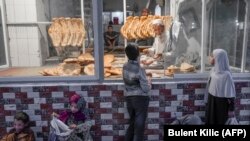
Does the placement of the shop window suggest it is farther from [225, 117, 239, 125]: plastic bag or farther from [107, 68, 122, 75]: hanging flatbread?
[225, 117, 239, 125]: plastic bag

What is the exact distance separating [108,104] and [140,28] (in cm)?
138

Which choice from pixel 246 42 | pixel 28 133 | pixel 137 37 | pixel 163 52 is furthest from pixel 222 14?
pixel 28 133

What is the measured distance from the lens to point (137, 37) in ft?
15.3

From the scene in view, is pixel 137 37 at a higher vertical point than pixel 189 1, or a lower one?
lower

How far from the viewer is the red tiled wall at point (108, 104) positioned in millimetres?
3977

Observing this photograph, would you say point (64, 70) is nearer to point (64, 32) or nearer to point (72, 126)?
point (64, 32)

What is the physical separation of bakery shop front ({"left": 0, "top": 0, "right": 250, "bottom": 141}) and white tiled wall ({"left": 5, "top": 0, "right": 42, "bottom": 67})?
1 centimetres

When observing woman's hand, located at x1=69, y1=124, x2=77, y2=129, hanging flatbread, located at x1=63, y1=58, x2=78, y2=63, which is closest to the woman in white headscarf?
woman's hand, located at x1=69, y1=124, x2=77, y2=129

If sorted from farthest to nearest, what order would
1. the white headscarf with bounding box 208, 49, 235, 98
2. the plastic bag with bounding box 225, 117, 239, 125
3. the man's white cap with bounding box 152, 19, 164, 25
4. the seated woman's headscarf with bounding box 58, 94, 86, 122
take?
the man's white cap with bounding box 152, 19, 164, 25 < the plastic bag with bounding box 225, 117, 239, 125 < the seated woman's headscarf with bounding box 58, 94, 86, 122 < the white headscarf with bounding box 208, 49, 235, 98

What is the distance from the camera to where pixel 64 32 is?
4.23 meters

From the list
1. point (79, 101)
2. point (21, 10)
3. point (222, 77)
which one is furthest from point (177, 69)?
point (21, 10)

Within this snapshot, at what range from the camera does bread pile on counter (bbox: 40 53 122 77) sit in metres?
4.09

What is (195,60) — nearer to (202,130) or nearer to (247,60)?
(247,60)

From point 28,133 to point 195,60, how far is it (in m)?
2.46
